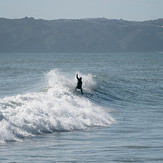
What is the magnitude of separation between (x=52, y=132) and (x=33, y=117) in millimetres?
998

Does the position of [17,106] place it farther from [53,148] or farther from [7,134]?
[53,148]

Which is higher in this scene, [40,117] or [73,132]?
[40,117]

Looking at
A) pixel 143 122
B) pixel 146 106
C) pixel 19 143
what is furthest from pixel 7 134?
pixel 146 106

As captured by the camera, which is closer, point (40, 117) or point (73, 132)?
point (73, 132)

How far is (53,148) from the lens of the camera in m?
15.3

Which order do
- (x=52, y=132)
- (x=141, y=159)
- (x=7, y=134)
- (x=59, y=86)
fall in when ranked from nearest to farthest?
A: (x=141, y=159) < (x=7, y=134) < (x=52, y=132) < (x=59, y=86)

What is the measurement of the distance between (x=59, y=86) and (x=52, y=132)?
528 inches

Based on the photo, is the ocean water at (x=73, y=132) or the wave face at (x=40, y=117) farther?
the wave face at (x=40, y=117)

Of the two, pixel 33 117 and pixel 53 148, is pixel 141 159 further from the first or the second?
pixel 33 117

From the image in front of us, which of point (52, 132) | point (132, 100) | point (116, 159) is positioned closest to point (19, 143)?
point (52, 132)

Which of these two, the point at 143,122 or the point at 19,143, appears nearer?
the point at 19,143

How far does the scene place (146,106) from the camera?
29.1 meters

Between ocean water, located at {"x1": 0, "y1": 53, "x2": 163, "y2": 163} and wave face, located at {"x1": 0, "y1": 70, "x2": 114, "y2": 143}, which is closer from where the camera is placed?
ocean water, located at {"x1": 0, "y1": 53, "x2": 163, "y2": 163}

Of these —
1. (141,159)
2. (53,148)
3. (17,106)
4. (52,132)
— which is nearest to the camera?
(141,159)
